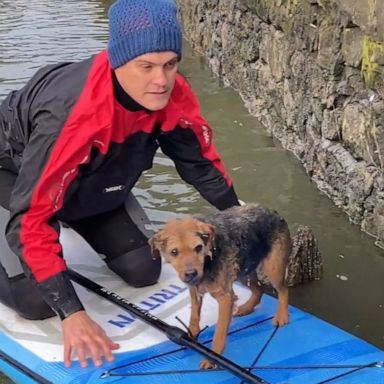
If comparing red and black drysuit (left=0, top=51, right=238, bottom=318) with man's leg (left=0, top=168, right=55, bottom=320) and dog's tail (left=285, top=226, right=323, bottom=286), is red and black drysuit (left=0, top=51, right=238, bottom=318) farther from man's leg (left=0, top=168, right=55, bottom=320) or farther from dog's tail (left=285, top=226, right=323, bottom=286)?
dog's tail (left=285, top=226, right=323, bottom=286)

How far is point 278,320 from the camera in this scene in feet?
12.9

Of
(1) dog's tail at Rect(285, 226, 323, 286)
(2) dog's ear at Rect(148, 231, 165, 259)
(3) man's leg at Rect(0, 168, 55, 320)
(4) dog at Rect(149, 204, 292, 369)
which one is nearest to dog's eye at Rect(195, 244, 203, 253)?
(4) dog at Rect(149, 204, 292, 369)

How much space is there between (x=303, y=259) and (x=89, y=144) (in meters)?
2.00

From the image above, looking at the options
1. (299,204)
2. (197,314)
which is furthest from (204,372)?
(299,204)

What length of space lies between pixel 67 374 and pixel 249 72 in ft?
20.3

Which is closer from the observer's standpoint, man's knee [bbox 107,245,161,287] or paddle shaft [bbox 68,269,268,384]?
paddle shaft [bbox 68,269,268,384]

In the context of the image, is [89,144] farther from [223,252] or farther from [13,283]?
[13,283]

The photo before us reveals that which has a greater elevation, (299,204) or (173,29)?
(173,29)

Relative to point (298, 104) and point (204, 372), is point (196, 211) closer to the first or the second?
point (298, 104)

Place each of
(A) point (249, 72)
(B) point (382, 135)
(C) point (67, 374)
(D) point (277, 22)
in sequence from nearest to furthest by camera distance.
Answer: (C) point (67, 374) < (B) point (382, 135) < (D) point (277, 22) < (A) point (249, 72)

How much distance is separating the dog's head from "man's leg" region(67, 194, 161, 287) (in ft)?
4.06

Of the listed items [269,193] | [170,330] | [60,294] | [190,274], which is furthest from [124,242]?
[269,193]

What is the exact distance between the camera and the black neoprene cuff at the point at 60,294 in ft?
11.3

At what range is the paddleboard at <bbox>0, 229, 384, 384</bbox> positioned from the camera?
3535 millimetres
